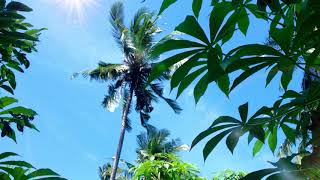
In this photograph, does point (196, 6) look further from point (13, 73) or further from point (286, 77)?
point (13, 73)

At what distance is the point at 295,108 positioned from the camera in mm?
1183

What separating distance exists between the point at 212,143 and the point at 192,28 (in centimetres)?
29

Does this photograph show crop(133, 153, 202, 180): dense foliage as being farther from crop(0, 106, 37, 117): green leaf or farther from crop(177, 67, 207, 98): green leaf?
crop(177, 67, 207, 98): green leaf

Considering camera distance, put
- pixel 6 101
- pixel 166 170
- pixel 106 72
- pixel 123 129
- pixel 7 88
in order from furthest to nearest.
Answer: pixel 106 72 → pixel 123 129 → pixel 166 170 → pixel 7 88 → pixel 6 101

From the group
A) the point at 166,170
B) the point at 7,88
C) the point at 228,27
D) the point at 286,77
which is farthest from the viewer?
the point at 166,170

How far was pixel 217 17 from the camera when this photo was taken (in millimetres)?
1143

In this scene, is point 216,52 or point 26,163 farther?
point 26,163

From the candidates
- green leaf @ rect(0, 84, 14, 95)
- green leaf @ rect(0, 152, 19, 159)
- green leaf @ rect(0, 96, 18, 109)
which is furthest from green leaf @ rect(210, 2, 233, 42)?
green leaf @ rect(0, 84, 14, 95)

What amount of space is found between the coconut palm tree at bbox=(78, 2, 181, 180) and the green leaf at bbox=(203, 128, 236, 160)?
17.2 metres

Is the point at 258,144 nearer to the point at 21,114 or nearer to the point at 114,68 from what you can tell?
the point at 21,114

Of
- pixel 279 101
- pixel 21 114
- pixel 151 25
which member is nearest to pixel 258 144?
pixel 279 101

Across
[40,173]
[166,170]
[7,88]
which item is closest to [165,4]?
[40,173]

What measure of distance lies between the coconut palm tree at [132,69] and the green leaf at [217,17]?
17.3 m

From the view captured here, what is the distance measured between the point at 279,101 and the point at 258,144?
11.6 inches
